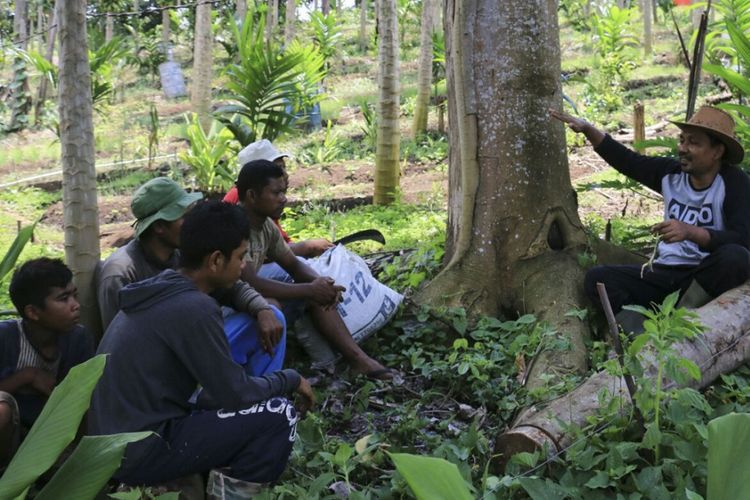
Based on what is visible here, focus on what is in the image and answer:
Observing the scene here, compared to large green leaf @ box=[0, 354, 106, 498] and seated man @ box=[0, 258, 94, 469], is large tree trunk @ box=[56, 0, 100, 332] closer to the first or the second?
seated man @ box=[0, 258, 94, 469]

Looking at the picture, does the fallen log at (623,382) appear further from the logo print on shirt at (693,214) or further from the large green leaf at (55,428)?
the large green leaf at (55,428)

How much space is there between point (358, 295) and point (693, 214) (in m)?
1.84

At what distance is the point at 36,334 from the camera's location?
12.2 feet

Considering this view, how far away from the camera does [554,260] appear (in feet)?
16.1

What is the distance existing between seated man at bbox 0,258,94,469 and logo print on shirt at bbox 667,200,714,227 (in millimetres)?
3117

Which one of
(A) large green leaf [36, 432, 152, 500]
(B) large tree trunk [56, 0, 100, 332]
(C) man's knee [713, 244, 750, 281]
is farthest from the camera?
(C) man's knee [713, 244, 750, 281]

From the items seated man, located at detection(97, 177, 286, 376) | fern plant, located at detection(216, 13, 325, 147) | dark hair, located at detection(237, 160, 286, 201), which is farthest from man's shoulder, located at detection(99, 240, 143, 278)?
fern plant, located at detection(216, 13, 325, 147)

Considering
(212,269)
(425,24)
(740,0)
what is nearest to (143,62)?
(425,24)

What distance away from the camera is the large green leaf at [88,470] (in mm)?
2350

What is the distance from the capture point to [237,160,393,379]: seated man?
442 cm

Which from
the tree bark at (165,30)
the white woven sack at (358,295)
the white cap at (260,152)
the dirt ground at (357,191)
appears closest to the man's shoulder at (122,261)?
the white woven sack at (358,295)

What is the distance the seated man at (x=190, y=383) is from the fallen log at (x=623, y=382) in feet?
2.86

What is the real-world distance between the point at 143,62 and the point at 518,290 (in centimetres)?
2540

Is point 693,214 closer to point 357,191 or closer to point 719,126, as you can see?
point 719,126
